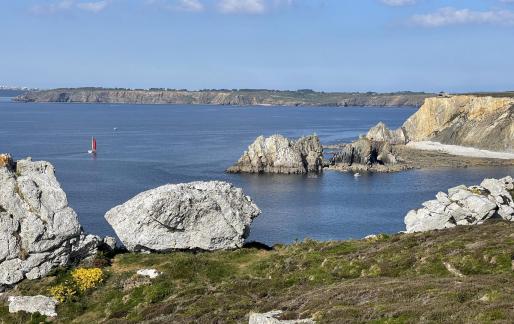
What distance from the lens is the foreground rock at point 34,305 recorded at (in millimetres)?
35219

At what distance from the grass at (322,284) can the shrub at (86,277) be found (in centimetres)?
42

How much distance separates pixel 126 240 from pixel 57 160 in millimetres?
121664

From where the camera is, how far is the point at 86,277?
38188 millimetres

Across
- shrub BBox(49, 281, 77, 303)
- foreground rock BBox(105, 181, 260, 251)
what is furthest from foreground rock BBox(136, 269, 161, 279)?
foreground rock BBox(105, 181, 260, 251)

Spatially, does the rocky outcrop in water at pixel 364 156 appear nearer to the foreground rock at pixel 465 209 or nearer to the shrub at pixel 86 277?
the foreground rock at pixel 465 209

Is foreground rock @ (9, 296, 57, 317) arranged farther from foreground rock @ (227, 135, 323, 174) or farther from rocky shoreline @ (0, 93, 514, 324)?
foreground rock @ (227, 135, 323, 174)

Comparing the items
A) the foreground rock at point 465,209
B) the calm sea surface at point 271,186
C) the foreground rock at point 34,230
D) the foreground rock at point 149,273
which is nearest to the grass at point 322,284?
the foreground rock at point 149,273

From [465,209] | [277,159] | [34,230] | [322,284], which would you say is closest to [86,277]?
[34,230]

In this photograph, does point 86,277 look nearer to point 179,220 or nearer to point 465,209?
point 179,220

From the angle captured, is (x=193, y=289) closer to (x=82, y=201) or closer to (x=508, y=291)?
(x=508, y=291)

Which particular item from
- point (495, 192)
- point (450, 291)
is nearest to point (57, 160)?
point (495, 192)

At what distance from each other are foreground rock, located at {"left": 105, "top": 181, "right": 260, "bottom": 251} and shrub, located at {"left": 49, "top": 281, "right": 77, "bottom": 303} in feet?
23.1

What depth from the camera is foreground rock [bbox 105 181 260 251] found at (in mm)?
43344

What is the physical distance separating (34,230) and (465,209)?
3281cm
